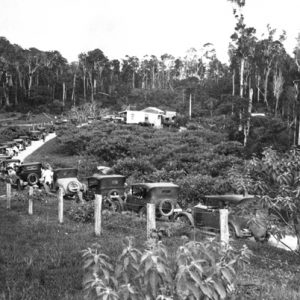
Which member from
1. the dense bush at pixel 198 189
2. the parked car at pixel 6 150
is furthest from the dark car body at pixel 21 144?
the dense bush at pixel 198 189

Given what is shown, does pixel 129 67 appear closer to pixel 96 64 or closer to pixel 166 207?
pixel 96 64

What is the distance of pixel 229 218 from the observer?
12.9 metres

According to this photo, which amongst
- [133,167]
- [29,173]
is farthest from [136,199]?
[133,167]

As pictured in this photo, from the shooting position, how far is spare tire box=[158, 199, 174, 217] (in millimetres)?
15559

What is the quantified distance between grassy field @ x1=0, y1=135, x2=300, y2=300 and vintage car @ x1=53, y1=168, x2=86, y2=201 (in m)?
5.63

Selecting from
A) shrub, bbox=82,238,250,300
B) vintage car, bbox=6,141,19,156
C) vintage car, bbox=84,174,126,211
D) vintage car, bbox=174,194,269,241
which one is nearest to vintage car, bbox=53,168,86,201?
vintage car, bbox=84,174,126,211

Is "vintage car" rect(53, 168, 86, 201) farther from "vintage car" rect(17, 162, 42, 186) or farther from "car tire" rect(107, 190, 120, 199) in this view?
"vintage car" rect(17, 162, 42, 186)

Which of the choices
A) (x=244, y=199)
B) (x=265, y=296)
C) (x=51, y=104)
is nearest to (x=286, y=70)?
(x=51, y=104)

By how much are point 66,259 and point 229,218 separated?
19.6 feet

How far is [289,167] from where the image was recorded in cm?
950

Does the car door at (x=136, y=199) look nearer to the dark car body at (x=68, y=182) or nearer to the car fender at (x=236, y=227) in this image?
the dark car body at (x=68, y=182)

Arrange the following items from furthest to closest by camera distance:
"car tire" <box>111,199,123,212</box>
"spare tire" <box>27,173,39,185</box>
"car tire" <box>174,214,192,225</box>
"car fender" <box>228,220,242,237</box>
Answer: "spare tire" <box>27,173,39,185</box> → "car tire" <box>111,199,123,212</box> → "car tire" <box>174,214,192,225</box> → "car fender" <box>228,220,242,237</box>

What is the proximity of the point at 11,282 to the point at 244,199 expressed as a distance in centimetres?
815

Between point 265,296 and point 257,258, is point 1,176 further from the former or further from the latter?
point 265,296
